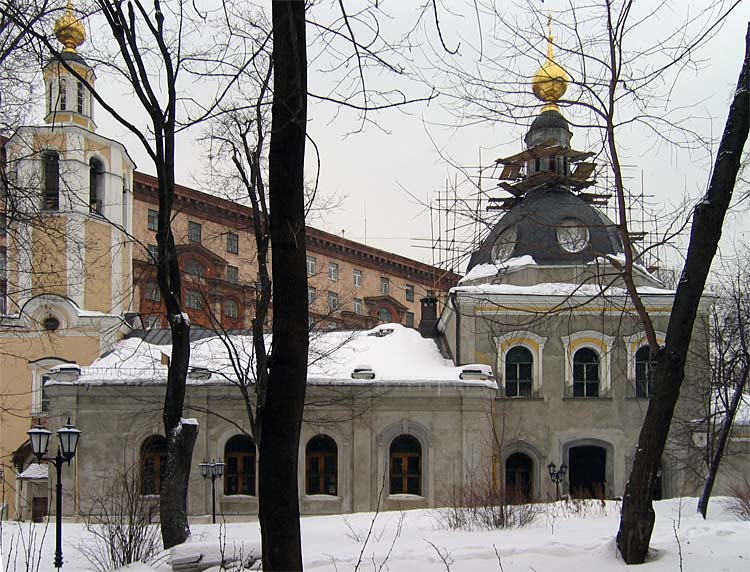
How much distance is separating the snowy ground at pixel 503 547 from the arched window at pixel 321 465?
12.1 meters

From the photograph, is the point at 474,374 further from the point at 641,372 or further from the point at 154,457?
the point at 154,457

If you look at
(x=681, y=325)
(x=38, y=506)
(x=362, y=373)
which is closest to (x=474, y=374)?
(x=362, y=373)

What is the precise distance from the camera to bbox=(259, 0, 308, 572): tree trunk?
5.32 metres

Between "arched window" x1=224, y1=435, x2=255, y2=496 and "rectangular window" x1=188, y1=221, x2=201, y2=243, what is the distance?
3012cm

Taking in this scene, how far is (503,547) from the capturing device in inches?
349

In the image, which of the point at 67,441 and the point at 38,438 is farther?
the point at 38,438

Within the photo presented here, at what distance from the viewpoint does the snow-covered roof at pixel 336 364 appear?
24.2 m

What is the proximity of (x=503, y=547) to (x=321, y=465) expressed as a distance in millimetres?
16035

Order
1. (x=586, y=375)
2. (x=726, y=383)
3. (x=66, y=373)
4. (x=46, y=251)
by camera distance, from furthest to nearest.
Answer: (x=586, y=375), (x=66, y=373), (x=726, y=383), (x=46, y=251)

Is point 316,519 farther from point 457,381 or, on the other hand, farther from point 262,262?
point 457,381

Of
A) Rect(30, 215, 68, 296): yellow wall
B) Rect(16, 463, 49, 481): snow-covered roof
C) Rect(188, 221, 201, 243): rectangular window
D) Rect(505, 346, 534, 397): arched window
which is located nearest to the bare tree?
Rect(505, 346, 534, 397): arched window

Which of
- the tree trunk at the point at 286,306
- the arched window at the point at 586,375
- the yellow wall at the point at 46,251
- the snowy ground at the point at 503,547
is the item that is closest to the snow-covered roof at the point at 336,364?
the arched window at the point at 586,375

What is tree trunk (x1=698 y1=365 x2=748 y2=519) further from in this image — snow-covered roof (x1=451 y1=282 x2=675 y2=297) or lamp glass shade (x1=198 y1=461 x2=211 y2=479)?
lamp glass shade (x1=198 y1=461 x2=211 y2=479)

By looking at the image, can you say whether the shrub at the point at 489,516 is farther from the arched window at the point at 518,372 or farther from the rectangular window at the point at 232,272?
the rectangular window at the point at 232,272
